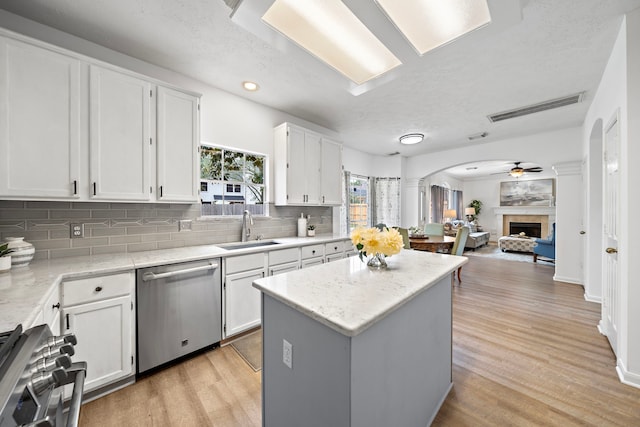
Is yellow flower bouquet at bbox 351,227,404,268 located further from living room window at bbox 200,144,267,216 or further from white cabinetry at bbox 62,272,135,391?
living room window at bbox 200,144,267,216

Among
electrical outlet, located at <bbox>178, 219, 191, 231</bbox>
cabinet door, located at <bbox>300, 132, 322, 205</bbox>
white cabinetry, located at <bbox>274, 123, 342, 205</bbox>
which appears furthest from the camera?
cabinet door, located at <bbox>300, 132, 322, 205</bbox>

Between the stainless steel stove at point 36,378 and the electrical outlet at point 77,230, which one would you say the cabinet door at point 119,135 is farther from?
the stainless steel stove at point 36,378

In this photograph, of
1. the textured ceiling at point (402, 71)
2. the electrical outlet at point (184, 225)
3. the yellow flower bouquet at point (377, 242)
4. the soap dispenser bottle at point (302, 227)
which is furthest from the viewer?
the soap dispenser bottle at point (302, 227)

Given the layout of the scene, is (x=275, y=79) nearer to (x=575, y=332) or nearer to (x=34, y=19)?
(x=34, y=19)

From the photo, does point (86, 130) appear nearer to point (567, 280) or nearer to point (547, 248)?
point (567, 280)

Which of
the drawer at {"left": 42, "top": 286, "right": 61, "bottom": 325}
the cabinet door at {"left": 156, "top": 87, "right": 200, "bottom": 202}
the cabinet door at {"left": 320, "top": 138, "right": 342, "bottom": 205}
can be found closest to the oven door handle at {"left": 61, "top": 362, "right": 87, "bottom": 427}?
the drawer at {"left": 42, "top": 286, "right": 61, "bottom": 325}

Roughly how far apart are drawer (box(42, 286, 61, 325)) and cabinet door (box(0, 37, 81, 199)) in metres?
0.75

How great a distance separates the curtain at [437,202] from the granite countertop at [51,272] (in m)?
7.53

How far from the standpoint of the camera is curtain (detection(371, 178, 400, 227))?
6.02m

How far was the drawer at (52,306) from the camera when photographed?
4.21 ft

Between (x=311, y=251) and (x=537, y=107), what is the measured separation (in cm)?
366

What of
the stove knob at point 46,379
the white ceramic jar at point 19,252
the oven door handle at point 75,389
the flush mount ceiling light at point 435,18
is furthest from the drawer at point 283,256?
the flush mount ceiling light at point 435,18

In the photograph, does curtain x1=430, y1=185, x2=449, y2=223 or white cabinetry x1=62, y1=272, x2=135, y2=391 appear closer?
white cabinetry x1=62, y1=272, x2=135, y2=391

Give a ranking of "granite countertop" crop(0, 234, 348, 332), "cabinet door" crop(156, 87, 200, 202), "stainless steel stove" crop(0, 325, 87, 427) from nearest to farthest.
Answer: "stainless steel stove" crop(0, 325, 87, 427), "granite countertop" crop(0, 234, 348, 332), "cabinet door" crop(156, 87, 200, 202)
